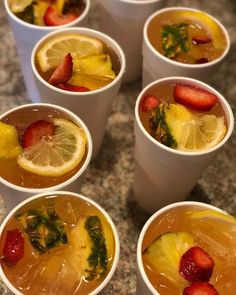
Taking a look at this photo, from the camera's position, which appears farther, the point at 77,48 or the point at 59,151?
the point at 77,48

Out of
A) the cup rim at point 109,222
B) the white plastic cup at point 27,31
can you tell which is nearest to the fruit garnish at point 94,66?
the white plastic cup at point 27,31

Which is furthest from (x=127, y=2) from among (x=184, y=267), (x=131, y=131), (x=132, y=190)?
(x=184, y=267)

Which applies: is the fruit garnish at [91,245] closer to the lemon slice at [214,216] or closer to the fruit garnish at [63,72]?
the lemon slice at [214,216]

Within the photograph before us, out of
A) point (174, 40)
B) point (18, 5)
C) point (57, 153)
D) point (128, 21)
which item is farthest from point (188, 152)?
point (18, 5)

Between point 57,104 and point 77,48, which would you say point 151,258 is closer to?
point 57,104

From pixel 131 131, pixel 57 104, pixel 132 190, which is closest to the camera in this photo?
pixel 57 104

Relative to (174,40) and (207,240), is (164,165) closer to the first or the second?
(207,240)
